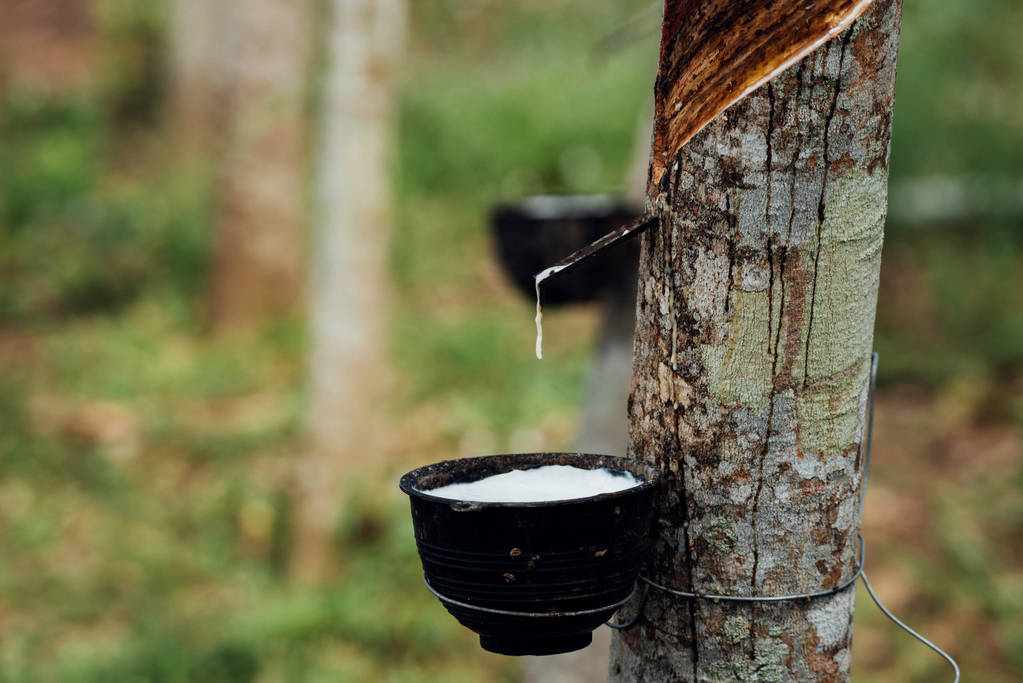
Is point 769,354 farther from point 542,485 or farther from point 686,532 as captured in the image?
point 542,485

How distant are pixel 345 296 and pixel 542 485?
141 inches

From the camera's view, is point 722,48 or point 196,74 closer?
point 722,48

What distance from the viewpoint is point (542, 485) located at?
5.31ft

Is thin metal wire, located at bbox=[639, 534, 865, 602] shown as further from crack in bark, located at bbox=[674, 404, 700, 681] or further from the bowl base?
the bowl base

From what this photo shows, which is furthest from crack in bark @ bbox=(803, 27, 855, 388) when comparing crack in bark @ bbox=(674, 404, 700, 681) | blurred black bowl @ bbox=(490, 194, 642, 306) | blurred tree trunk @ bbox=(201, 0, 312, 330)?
blurred tree trunk @ bbox=(201, 0, 312, 330)

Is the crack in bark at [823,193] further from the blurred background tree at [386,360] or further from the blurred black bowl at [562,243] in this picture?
the blurred background tree at [386,360]

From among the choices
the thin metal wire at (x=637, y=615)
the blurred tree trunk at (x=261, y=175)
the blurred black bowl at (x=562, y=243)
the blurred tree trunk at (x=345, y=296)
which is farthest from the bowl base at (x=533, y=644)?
the blurred tree trunk at (x=261, y=175)

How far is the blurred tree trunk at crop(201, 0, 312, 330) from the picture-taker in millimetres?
7375

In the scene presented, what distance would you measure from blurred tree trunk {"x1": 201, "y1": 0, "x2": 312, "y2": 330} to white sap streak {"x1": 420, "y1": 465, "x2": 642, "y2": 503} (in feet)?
19.6

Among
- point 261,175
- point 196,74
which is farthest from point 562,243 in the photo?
point 196,74

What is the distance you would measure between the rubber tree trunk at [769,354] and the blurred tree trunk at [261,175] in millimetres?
6045

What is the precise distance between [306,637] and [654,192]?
11.5 ft

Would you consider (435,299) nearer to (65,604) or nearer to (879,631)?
(65,604)

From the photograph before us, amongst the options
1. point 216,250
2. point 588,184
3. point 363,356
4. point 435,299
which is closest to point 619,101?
point 588,184
